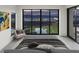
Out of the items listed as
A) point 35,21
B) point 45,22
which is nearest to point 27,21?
point 35,21

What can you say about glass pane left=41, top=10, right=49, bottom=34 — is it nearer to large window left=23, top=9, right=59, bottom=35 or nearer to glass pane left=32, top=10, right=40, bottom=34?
large window left=23, top=9, right=59, bottom=35

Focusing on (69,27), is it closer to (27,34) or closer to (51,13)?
(51,13)

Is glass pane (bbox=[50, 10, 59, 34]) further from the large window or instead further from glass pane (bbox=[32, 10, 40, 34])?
glass pane (bbox=[32, 10, 40, 34])

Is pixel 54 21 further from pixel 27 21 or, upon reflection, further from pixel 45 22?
pixel 27 21

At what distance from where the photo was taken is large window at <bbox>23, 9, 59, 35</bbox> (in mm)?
9289

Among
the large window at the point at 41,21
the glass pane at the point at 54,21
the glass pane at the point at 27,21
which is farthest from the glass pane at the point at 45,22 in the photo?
the glass pane at the point at 27,21

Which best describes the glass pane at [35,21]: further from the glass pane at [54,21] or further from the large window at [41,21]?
the glass pane at [54,21]

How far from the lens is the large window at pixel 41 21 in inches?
366

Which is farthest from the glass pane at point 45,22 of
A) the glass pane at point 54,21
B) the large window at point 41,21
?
the glass pane at point 54,21

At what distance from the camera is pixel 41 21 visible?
9.47 meters

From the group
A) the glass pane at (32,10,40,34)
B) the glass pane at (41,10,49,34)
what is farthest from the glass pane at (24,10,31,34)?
the glass pane at (41,10,49,34)

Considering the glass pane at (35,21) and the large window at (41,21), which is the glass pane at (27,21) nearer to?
the large window at (41,21)

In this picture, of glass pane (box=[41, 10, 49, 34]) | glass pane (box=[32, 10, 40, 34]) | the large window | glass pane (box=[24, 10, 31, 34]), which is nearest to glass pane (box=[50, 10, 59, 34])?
the large window
